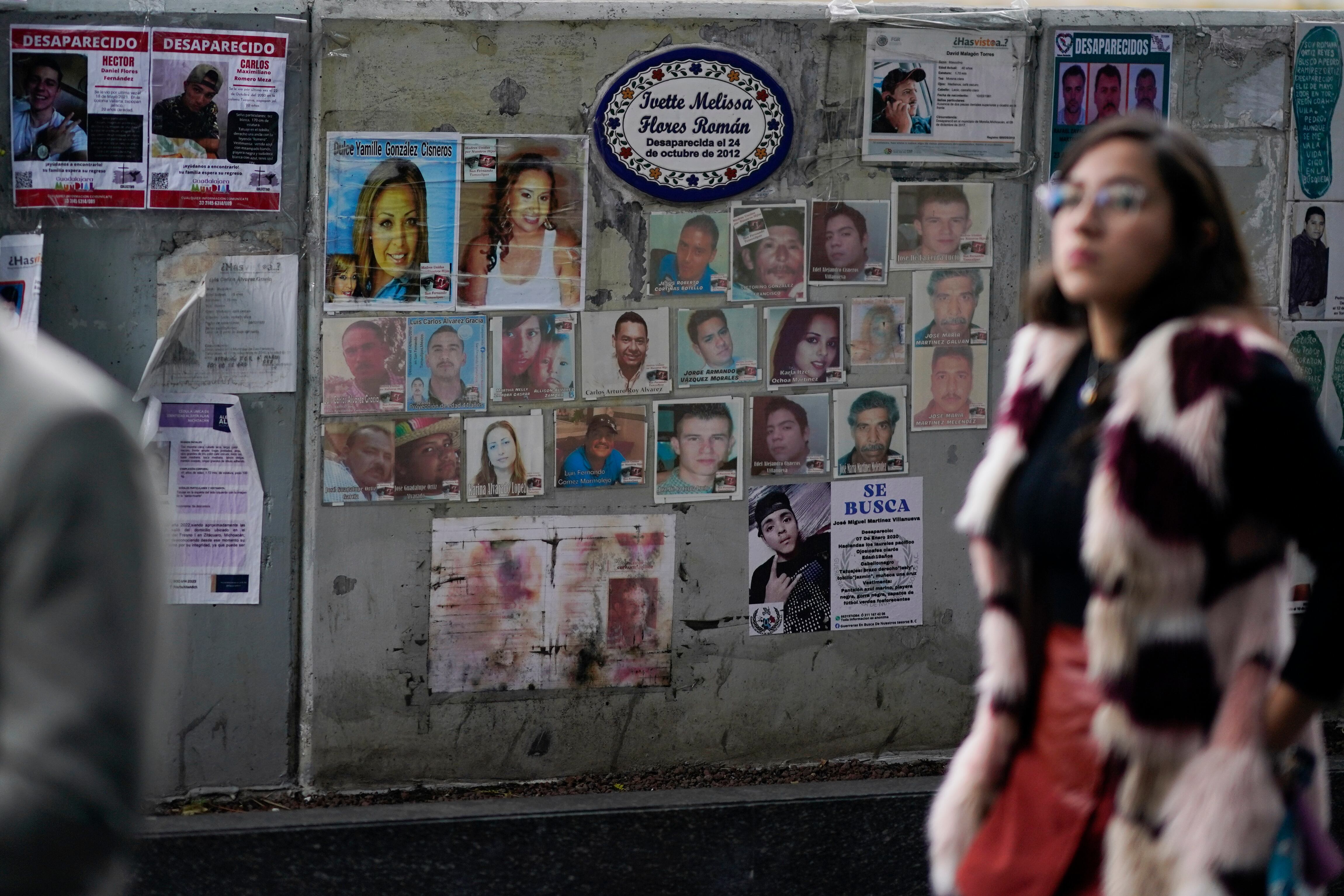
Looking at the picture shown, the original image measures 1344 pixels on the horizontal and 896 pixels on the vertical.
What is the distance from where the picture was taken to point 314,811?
15.7ft

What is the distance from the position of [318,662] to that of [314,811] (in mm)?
493

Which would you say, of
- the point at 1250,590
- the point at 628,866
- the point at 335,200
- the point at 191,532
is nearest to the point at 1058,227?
the point at 1250,590

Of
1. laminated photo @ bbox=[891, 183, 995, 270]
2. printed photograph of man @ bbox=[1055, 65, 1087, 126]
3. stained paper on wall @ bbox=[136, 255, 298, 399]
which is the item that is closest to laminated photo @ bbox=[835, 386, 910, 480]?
laminated photo @ bbox=[891, 183, 995, 270]

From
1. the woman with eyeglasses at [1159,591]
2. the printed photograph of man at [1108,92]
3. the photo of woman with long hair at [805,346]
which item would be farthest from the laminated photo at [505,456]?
the woman with eyeglasses at [1159,591]

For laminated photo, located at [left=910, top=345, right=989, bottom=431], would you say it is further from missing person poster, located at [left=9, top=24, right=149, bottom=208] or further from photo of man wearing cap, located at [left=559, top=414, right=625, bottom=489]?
missing person poster, located at [left=9, top=24, right=149, bottom=208]

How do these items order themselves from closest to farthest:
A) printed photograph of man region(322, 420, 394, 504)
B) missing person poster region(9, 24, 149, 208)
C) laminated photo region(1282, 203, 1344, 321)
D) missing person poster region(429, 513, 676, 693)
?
missing person poster region(9, 24, 149, 208)
printed photograph of man region(322, 420, 394, 504)
missing person poster region(429, 513, 676, 693)
laminated photo region(1282, 203, 1344, 321)

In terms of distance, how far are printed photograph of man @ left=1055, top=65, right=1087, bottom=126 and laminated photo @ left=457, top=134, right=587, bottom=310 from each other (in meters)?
1.75

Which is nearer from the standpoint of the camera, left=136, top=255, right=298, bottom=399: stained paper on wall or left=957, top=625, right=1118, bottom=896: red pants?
left=957, top=625, right=1118, bottom=896: red pants

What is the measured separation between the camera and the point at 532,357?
16.3ft

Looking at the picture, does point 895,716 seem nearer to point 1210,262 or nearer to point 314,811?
point 314,811

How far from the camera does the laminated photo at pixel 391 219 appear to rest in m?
4.80

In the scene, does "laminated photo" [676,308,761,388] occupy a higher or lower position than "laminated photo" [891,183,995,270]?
lower

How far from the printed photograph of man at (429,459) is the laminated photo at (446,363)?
6cm

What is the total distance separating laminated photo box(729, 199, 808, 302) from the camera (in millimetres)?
5086
